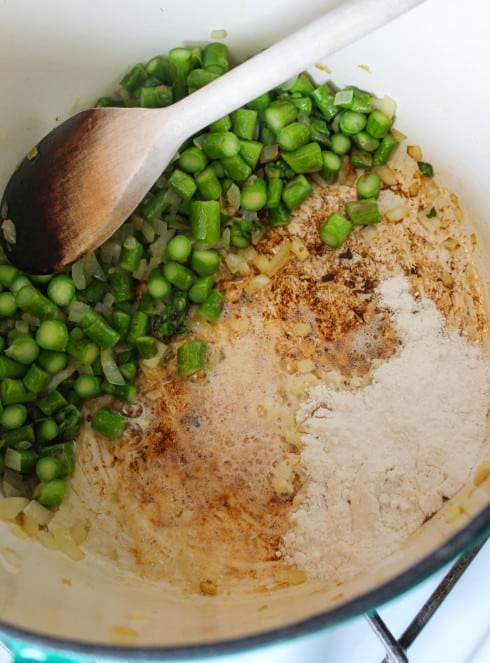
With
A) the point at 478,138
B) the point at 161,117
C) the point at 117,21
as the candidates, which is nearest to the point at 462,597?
the point at 478,138

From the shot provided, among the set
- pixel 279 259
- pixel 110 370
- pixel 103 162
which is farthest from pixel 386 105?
pixel 110 370

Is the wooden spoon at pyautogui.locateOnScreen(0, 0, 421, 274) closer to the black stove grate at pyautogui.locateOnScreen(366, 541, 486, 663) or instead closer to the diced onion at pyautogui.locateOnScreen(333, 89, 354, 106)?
the diced onion at pyautogui.locateOnScreen(333, 89, 354, 106)

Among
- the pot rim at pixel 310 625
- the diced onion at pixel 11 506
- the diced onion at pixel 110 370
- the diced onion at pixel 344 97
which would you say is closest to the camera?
the pot rim at pixel 310 625

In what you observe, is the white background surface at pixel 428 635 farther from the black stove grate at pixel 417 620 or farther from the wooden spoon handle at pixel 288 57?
the wooden spoon handle at pixel 288 57

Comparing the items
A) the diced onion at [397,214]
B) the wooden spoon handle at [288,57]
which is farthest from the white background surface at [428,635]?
the wooden spoon handle at [288,57]

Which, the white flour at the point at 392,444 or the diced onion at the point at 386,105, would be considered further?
the diced onion at the point at 386,105

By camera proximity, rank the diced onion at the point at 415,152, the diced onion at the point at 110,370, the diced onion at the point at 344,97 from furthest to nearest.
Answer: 1. the diced onion at the point at 415,152
2. the diced onion at the point at 344,97
3. the diced onion at the point at 110,370

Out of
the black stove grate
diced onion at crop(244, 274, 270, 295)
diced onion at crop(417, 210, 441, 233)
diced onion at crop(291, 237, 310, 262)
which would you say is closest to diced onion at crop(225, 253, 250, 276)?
diced onion at crop(244, 274, 270, 295)

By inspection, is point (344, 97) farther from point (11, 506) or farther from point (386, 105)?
point (11, 506)
